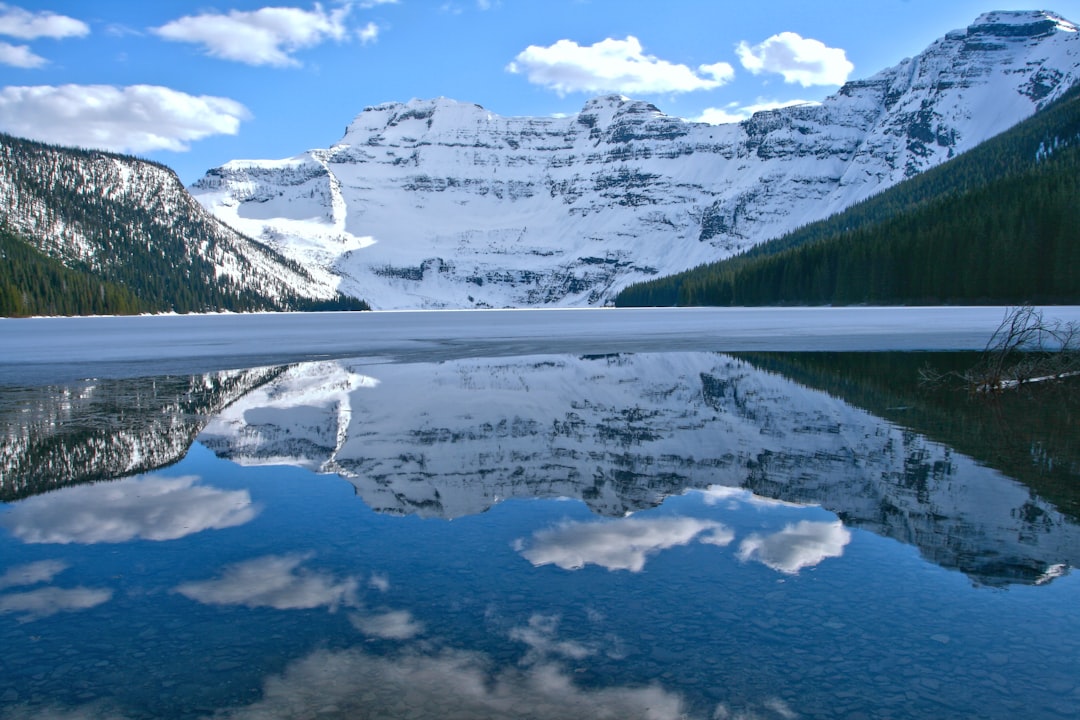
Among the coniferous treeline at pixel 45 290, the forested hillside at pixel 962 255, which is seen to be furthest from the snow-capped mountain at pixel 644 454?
the coniferous treeline at pixel 45 290

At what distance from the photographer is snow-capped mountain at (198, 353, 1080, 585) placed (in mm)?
11383

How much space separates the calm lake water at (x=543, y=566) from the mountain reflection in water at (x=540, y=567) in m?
0.04

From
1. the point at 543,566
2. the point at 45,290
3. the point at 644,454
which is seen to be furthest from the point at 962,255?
the point at 45,290

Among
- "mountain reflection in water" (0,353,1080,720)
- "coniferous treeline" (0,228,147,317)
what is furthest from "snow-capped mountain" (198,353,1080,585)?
"coniferous treeline" (0,228,147,317)

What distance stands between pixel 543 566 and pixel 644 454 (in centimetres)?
689

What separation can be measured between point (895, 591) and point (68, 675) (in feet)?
28.8

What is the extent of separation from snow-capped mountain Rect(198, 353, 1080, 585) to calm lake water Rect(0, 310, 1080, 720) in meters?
0.10

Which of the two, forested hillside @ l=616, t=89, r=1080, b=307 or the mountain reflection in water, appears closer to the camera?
the mountain reflection in water

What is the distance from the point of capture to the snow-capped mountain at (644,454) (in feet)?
37.3


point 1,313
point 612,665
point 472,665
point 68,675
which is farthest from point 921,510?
point 1,313

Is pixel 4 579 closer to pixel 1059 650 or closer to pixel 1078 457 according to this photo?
pixel 1059 650

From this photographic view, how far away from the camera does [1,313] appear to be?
461 ft

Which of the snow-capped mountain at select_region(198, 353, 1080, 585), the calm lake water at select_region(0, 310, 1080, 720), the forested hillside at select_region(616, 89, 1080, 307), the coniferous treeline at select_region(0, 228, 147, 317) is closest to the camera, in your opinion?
the calm lake water at select_region(0, 310, 1080, 720)

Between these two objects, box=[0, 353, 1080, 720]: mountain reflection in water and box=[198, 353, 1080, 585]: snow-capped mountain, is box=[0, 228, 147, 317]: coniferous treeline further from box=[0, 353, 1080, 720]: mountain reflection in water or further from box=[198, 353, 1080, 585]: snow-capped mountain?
box=[0, 353, 1080, 720]: mountain reflection in water
